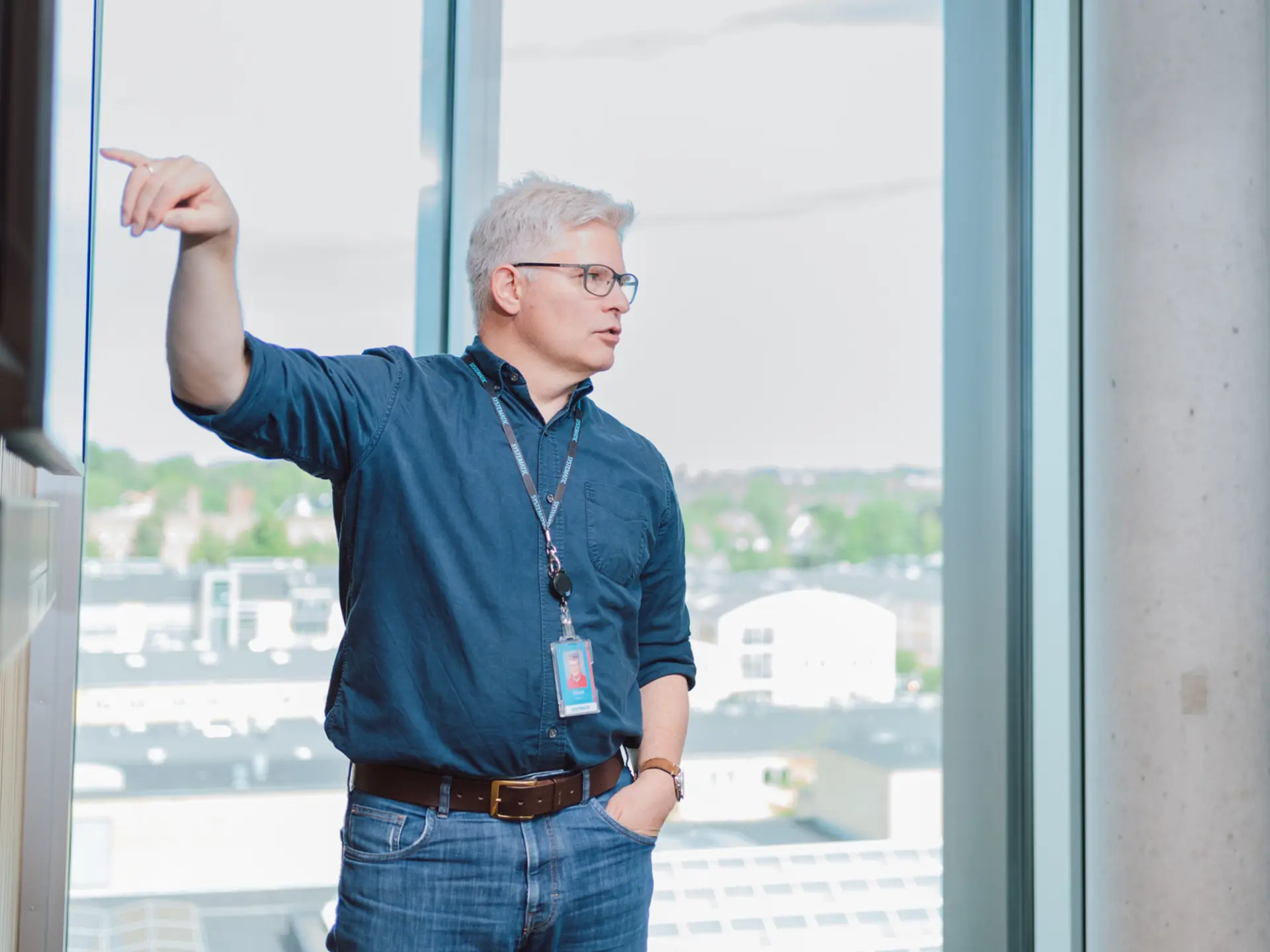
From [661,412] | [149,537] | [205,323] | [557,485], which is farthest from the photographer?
[661,412]

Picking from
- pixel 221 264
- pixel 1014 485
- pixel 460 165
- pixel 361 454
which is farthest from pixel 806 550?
pixel 221 264

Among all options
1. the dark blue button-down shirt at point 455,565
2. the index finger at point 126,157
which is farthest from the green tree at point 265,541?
the index finger at point 126,157

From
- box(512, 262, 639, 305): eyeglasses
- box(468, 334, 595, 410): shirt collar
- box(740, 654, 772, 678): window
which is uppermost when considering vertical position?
box(512, 262, 639, 305): eyeglasses

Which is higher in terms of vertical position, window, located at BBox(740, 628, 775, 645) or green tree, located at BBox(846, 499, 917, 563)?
green tree, located at BBox(846, 499, 917, 563)

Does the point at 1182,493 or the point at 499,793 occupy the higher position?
the point at 1182,493

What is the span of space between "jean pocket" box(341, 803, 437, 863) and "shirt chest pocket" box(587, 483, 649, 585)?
16.4 inches

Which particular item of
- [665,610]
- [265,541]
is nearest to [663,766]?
[665,610]

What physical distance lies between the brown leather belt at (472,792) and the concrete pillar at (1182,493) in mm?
1367

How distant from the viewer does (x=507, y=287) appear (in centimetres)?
162

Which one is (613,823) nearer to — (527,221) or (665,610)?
(665,610)

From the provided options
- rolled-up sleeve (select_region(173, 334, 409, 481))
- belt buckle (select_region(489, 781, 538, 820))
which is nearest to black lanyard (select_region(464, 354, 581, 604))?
rolled-up sleeve (select_region(173, 334, 409, 481))

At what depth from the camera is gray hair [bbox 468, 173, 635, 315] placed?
1623 millimetres

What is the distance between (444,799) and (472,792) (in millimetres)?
36

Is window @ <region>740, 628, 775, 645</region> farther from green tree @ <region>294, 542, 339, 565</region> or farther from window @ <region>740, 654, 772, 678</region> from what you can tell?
green tree @ <region>294, 542, 339, 565</region>
